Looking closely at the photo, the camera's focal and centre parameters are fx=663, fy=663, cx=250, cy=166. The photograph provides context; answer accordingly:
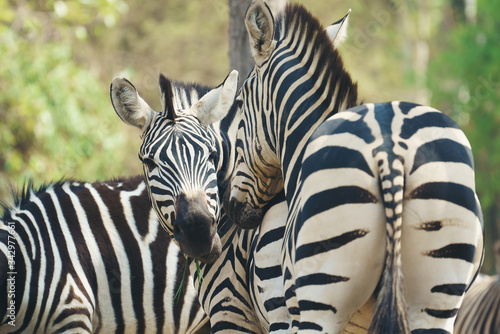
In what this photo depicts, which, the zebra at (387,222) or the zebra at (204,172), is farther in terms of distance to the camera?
the zebra at (204,172)

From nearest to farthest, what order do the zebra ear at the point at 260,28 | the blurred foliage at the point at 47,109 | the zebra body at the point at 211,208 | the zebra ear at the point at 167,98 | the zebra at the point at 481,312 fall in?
the zebra ear at the point at 260,28 < the zebra body at the point at 211,208 < the zebra ear at the point at 167,98 < the zebra at the point at 481,312 < the blurred foliage at the point at 47,109

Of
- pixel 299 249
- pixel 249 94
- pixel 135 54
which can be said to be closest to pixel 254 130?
pixel 249 94

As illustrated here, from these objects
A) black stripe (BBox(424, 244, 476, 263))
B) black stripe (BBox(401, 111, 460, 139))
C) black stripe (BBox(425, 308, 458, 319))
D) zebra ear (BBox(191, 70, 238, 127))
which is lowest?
black stripe (BBox(425, 308, 458, 319))

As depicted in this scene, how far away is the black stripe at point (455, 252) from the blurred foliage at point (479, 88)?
12611mm

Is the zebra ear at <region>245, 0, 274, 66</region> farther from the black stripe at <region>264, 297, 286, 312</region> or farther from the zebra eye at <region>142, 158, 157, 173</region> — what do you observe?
the black stripe at <region>264, 297, 286, 312</region>

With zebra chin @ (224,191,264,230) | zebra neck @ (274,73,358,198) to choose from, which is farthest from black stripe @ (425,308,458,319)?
zebra chin @ (224,191,264,230)

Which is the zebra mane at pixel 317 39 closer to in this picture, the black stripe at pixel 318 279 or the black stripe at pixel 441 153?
the black stripe at pixel 441 153

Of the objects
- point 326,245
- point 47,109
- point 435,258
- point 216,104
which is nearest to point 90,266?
point 216,104

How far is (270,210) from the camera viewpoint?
4.28m

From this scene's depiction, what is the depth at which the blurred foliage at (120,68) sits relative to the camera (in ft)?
38.2

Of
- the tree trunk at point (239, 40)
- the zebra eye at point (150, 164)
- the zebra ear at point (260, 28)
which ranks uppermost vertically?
the tree trunk at point (239, 40)

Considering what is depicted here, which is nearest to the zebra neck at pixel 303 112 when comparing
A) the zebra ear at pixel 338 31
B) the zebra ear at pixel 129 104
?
the zebra ear at pixel 338 31

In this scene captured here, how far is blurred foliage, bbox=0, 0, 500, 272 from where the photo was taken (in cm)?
1166

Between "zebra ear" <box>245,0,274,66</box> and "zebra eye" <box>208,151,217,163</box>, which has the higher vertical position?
"zebra ear" <box>245,0,274,66</box>
